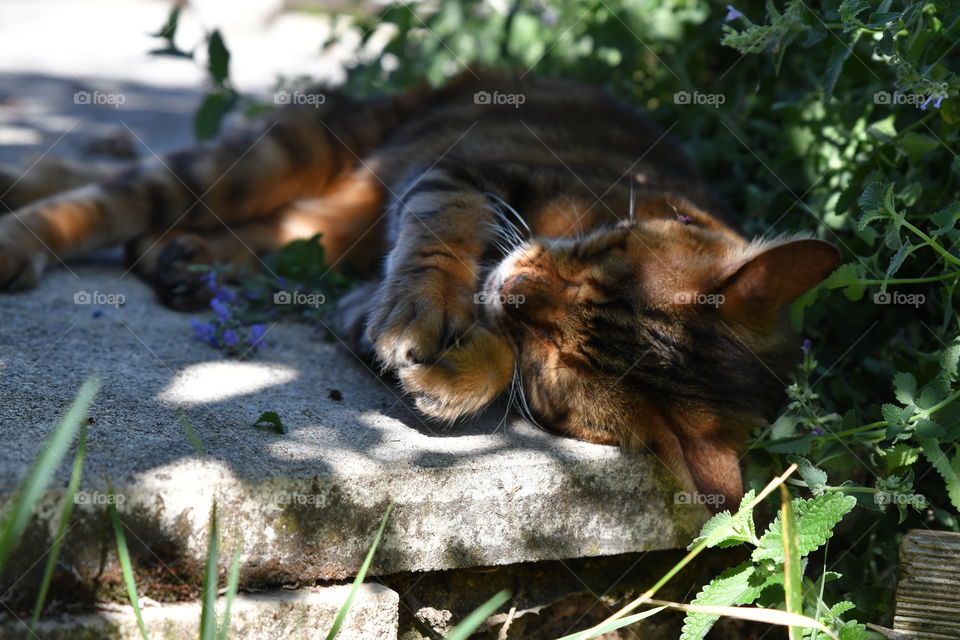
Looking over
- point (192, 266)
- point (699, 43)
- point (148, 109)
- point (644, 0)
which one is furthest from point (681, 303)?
point (148, 109)

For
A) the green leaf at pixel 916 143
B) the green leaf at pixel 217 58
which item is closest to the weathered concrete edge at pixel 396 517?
the green leaf at pixel 916 143

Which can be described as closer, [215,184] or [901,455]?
[901,455]

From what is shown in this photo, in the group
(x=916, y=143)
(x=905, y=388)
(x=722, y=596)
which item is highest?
(x=916, y=143)

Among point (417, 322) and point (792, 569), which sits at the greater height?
point (792, 569)

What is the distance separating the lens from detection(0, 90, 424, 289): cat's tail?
3559 mm

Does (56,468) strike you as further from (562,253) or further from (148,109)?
(148,109)

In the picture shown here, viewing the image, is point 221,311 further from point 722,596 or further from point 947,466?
point 947,466

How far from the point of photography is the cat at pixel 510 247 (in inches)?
100

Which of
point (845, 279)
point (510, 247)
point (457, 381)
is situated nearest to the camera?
point (845, 279)

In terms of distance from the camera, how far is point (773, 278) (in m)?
2.50

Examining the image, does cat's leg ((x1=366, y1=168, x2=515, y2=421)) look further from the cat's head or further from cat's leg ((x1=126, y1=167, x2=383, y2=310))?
cat's leg ((x1=126, y1=167, x2=383, y2=310))

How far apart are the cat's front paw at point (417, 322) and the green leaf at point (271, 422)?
0.38 metres

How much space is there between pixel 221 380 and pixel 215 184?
1683 millimetres

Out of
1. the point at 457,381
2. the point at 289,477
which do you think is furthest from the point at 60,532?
the point at 457,381
